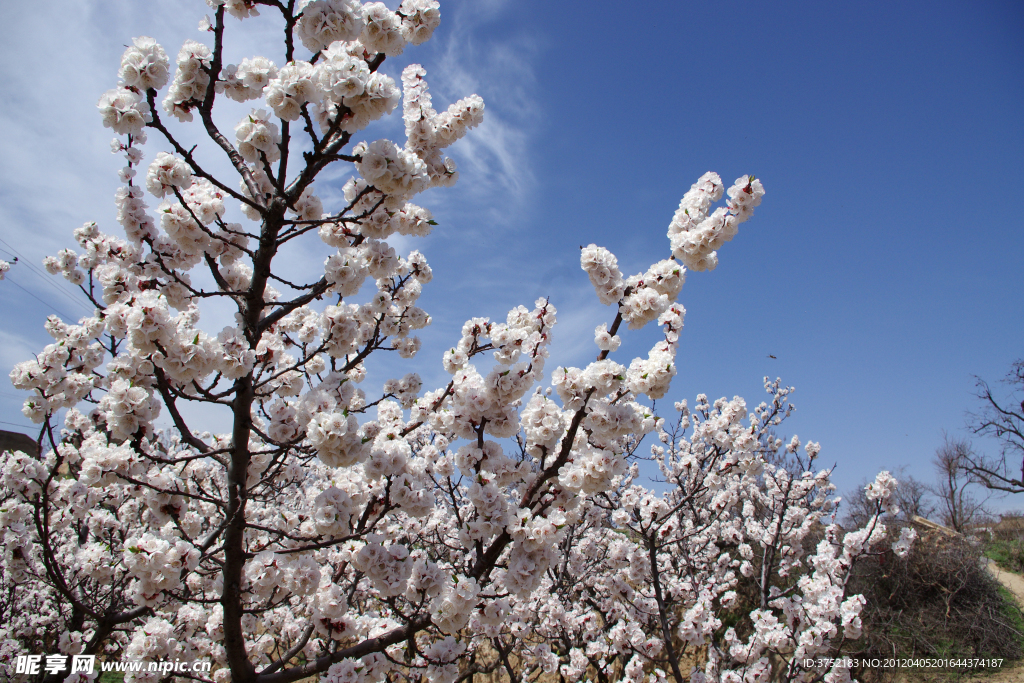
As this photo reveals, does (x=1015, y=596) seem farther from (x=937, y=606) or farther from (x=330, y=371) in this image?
(x=330, y=371)

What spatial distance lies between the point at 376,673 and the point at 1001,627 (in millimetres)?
16804

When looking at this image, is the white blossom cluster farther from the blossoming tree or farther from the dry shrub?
the dry shrub

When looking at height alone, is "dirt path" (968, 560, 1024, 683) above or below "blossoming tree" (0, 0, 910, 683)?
below

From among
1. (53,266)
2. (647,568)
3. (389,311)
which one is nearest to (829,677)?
(647,568)

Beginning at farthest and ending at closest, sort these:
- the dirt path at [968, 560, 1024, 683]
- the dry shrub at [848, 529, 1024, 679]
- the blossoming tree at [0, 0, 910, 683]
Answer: the dry shrub at [848, 529, 1024, 679] < the dirt path at [968, 560, 1024, 683] < the blossoming tree at [0, 0, 910, 683]

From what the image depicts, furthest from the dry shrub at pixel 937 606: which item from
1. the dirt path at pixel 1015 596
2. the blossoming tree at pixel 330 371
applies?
the blossoming tree at pixel 330 371

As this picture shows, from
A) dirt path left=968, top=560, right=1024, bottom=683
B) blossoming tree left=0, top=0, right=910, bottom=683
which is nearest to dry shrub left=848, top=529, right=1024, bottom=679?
dirt path left=968, top=560, right=1024, bottom=683

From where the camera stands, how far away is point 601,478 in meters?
2.64

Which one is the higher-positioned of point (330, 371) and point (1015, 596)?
point (330, 371)

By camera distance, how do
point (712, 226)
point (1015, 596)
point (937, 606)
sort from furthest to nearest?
point (1015, 596)
point (937, 606)
point (712, 226)

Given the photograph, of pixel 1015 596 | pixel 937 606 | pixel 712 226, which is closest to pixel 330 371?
pixel 712 226

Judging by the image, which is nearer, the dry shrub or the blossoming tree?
A: the blossoming tree

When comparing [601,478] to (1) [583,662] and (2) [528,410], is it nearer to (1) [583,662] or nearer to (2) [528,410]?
(2) [528,410]

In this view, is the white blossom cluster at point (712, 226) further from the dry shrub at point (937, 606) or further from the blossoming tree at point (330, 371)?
the dry shrub at point (937, 606)
